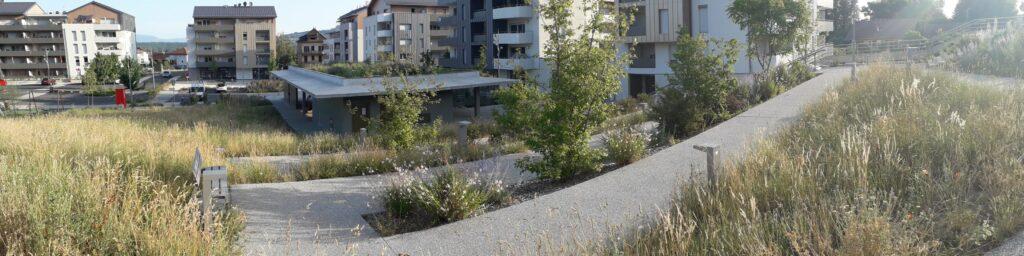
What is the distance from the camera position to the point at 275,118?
130 ft

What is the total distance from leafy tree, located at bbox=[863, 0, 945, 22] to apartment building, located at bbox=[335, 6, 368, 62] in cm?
5423

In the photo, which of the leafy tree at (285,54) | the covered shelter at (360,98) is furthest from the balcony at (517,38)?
the leafy tree at (285,54)

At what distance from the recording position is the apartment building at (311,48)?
11846cm

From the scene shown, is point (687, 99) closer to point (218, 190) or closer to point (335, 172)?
point (335, 172)

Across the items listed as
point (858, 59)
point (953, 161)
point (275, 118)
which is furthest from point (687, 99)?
point (275, 118)

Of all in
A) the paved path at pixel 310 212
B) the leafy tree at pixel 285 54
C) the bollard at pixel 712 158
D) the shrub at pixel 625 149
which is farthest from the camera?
the leafy tree at pixel 285 54

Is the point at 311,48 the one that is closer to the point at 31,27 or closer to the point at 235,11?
the point at 235,11

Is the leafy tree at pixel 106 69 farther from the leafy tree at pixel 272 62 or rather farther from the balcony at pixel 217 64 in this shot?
the balcony at pixel 217 64

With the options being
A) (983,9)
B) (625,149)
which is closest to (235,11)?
(983,9)

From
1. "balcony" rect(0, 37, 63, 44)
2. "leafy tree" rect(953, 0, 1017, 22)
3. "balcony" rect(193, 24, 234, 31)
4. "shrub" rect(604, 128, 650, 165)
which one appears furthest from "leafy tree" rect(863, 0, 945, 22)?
"balcony" rect(0, 37, 63, 44)

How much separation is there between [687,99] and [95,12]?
4781 inches

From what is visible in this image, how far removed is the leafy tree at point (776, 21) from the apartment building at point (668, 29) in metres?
11.5

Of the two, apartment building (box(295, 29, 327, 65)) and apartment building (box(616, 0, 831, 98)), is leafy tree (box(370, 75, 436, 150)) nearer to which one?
apartment building (box(616, 0, 831, 98))

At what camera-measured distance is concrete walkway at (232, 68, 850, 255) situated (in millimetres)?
7066
